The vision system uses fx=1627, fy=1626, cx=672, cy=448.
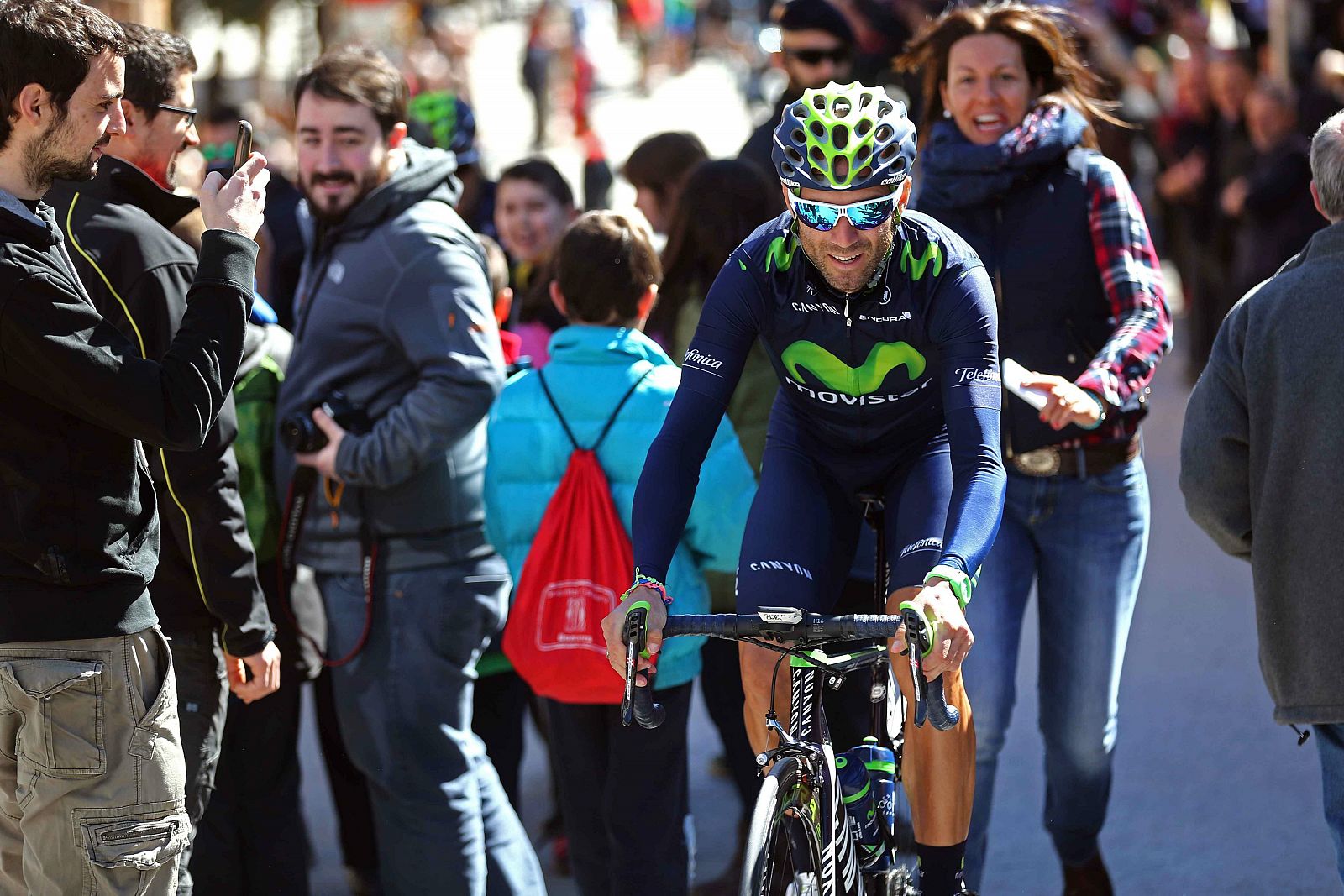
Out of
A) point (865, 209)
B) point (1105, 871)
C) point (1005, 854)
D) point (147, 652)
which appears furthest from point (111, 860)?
point (1005, 854)

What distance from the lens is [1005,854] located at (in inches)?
212

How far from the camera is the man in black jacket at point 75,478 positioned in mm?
3104

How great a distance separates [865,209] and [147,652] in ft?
5.73

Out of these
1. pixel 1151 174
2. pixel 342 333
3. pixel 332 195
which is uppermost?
pixel 1151 174

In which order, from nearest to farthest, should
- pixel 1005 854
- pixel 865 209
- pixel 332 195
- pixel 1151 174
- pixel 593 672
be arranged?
1. pixel 865 209
2. pixel 593 672
3. pixel 332 195
4. pixel 1005 854
5. pixel 1151 174

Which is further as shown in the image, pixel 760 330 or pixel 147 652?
pixel 760 330

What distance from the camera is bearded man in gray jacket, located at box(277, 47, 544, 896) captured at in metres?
4.37

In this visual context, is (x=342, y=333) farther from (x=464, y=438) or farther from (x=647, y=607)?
(x=647, y=607)

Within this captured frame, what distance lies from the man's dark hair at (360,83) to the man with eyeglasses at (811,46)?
204 centimetres

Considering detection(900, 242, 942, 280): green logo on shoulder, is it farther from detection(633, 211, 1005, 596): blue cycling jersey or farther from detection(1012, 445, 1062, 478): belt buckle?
detection(1012, 445, 1062, 478): belt buckle

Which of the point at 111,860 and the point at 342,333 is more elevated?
the point at 342,333

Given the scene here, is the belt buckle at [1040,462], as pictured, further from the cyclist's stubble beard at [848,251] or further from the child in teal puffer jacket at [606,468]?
the cyclist's stubble beard at [848,251]

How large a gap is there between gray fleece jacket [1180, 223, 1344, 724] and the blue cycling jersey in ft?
1.98

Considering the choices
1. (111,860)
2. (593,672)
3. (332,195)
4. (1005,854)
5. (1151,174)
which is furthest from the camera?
(1151,174)
